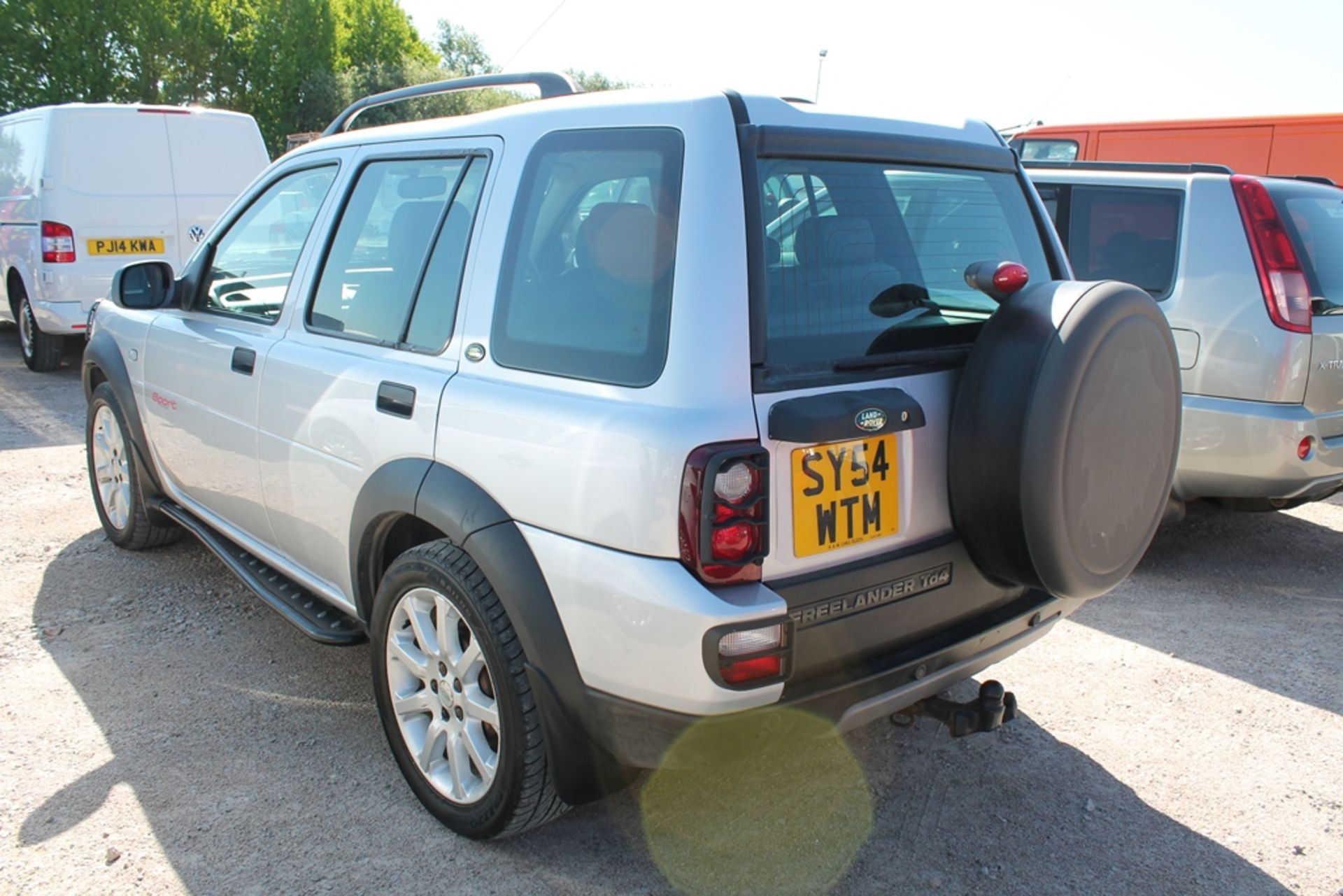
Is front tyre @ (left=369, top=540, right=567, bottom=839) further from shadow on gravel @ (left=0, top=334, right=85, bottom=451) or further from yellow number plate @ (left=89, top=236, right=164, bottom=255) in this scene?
yellow number plate @ (left=89, top=236, right=164, bottom=255)

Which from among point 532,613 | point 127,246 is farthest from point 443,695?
point 127,246

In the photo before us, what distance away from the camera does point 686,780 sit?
9.84 feet

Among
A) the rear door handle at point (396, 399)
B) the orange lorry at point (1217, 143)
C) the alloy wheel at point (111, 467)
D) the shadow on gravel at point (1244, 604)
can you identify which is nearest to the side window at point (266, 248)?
the rear door handle at point (396, 399)

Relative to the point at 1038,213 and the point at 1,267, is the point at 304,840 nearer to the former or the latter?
the point at 1038,213

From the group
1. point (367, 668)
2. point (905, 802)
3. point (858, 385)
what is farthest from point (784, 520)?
point (367, 668)

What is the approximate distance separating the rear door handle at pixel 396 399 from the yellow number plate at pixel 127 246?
696cm

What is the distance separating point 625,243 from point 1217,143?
789 centimetres

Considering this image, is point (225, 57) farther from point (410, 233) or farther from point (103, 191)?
point (410, 233)

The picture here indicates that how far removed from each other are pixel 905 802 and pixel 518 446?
154cm

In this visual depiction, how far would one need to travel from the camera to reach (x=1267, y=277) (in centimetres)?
437

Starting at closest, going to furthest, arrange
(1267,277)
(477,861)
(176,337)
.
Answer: (477,861) → (176,337) → (1267,277)

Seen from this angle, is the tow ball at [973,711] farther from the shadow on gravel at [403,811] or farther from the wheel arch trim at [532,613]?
the wheel arch trim at [532,613]

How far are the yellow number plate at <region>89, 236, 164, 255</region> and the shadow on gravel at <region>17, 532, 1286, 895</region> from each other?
19.0ft

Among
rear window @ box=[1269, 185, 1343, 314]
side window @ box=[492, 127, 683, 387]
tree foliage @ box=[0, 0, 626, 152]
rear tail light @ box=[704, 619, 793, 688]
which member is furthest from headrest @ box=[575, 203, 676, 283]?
tree foliage @ box=[0, 0, 626, 152]
